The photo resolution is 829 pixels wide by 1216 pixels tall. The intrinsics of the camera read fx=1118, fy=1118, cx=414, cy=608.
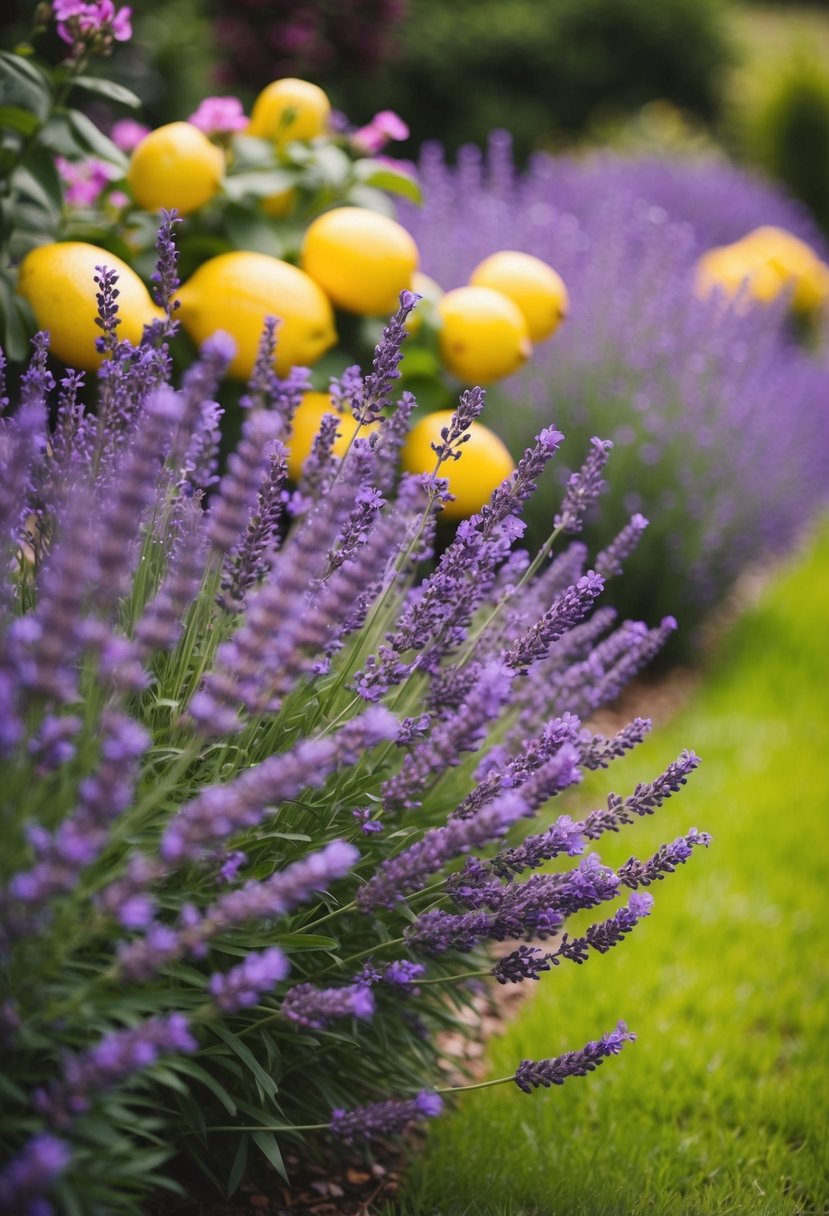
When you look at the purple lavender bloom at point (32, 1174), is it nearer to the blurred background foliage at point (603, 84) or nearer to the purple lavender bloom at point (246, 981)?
the purple lavender bloom at point (246, 981)

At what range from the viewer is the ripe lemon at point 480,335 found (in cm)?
240

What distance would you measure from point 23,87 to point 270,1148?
173 centimetres

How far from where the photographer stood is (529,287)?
2.64 metres

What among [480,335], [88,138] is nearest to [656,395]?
[480,335]

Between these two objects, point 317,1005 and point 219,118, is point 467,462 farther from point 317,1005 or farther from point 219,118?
point 317,1005

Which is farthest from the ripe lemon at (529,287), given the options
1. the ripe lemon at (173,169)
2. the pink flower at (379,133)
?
the ripe lemon at (173,169)

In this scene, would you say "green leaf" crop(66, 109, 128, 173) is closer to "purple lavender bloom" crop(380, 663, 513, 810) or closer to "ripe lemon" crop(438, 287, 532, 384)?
"ripe lemon" crop(438, 287, 532, 384)

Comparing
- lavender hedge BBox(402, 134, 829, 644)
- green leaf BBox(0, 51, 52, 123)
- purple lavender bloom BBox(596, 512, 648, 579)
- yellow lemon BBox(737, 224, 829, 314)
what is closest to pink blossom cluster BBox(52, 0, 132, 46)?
green leaf BBox(0, 51, 52, 123)

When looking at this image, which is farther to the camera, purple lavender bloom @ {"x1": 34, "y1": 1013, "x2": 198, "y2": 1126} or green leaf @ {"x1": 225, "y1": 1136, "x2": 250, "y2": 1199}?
green leaf @ {"x1": 225, "y1": 1136, "x2": 250, "y2": 1199}

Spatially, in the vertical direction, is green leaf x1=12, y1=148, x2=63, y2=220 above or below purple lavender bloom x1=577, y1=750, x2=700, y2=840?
above

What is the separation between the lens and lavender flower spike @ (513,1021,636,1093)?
128 cm

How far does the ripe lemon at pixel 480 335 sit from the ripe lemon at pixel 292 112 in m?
0.50

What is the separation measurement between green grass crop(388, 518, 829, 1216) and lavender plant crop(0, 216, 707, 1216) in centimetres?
18

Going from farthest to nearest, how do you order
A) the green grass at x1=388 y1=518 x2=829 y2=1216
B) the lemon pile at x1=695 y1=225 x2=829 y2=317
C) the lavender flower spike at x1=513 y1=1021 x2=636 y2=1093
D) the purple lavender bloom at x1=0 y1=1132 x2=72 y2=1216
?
the lemon pile at x1=695 y1=225 x2=829 y2=317 < the green grass at x1=388 y1=518 x2=829 y2=1216 < the lavender flower spike at x1=513 y1=1021 x2=636 y2=1093 < the purple lavender bloom at x1=0 y1=1132 x2=72 y2=1216
